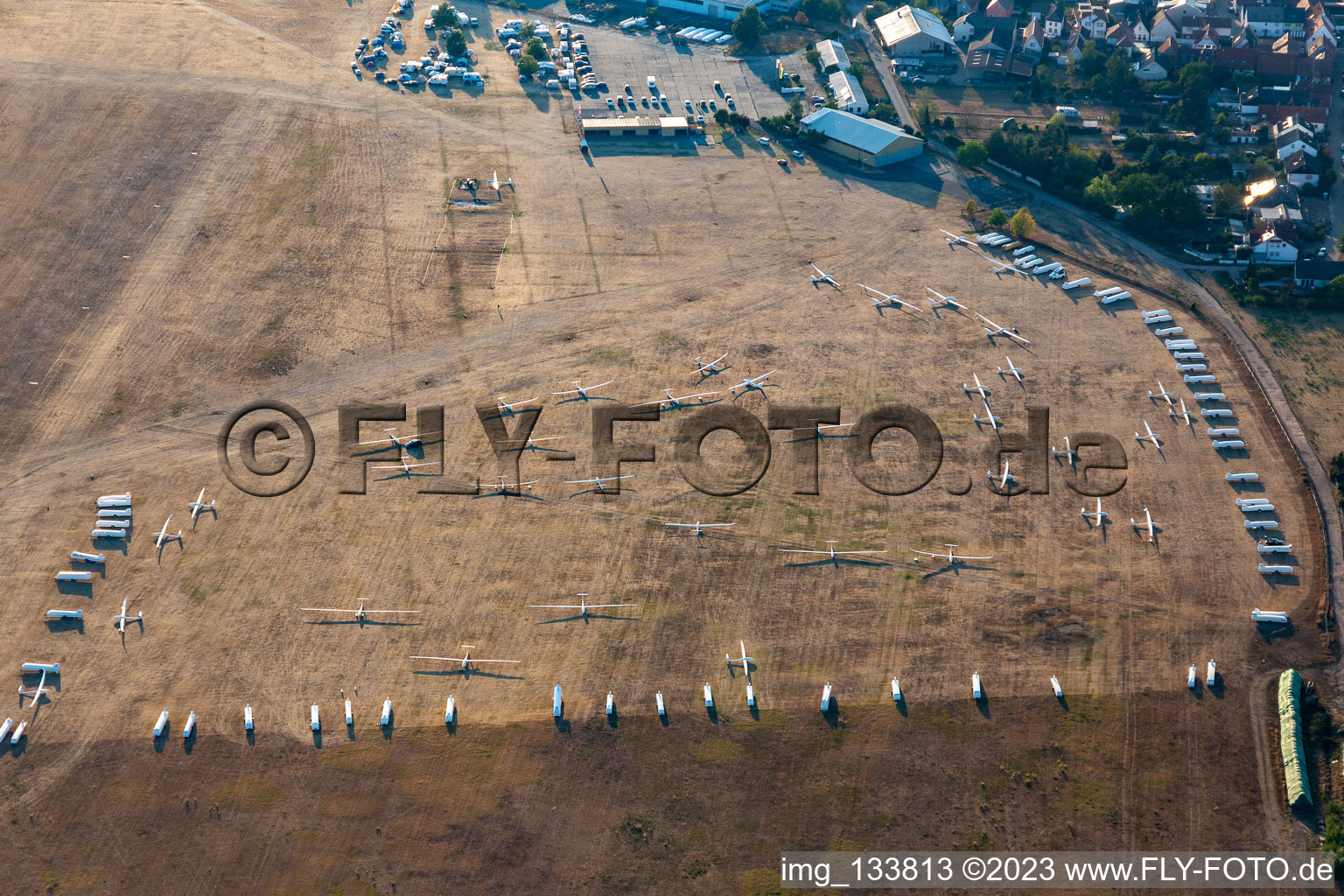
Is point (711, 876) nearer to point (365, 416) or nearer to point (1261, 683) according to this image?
point (1261, 683)

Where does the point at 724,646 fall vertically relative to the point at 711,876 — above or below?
above

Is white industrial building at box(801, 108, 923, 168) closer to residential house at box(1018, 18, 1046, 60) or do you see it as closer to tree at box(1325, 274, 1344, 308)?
residential house at box(1018, 18, 1046, 60)

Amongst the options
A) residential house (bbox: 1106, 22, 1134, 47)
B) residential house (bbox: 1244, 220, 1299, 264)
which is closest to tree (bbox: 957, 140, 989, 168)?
residential house (bbox: 1244, 220, 1299, 264)

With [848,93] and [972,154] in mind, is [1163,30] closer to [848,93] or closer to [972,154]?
[972,154]

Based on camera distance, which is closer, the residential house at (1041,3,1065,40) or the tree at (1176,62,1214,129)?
the tree at (1176,62,1214,129)

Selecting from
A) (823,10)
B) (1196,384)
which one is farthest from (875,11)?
(1196,384)

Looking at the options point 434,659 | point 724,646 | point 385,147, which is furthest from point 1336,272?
point 385,147
